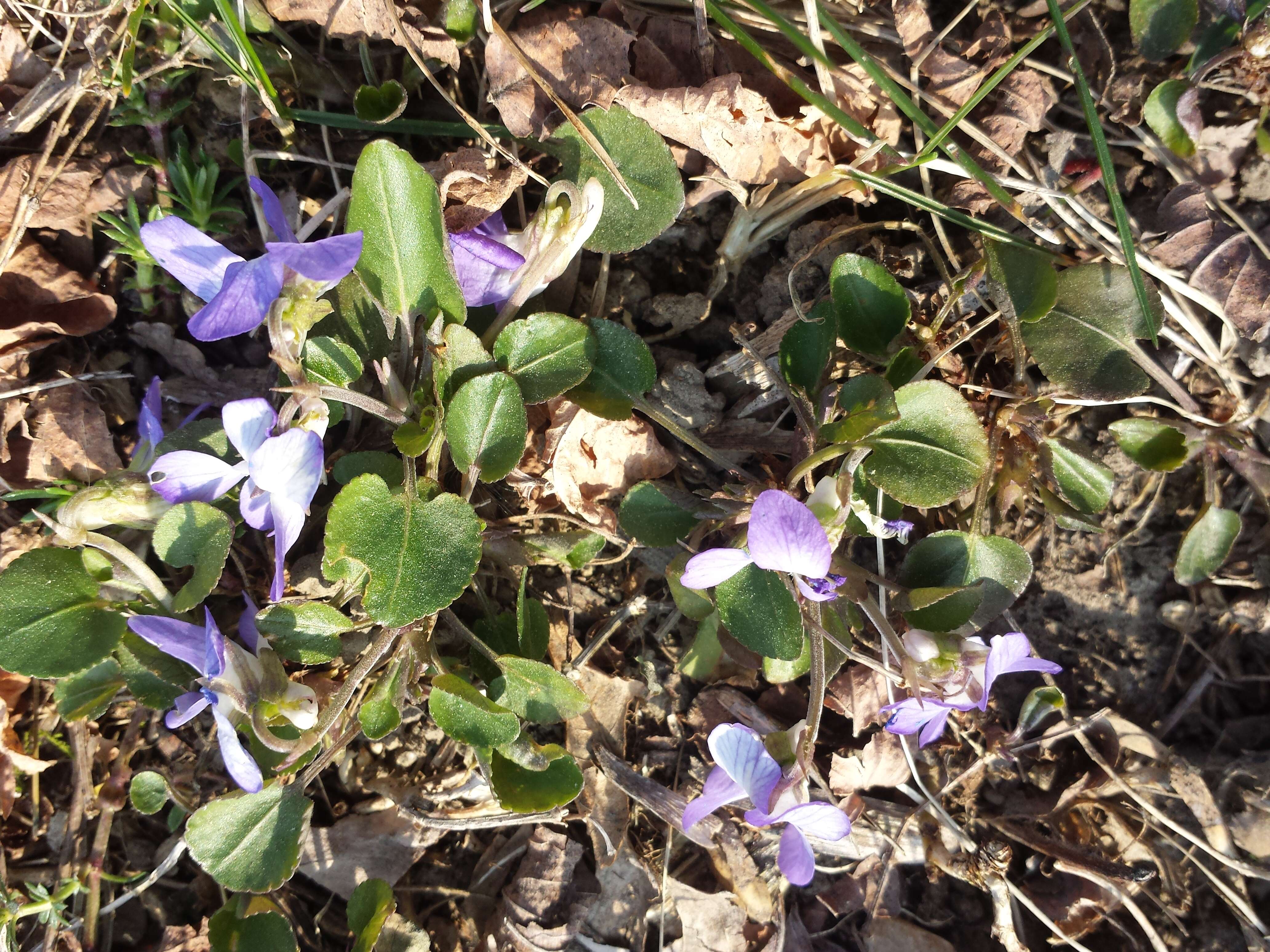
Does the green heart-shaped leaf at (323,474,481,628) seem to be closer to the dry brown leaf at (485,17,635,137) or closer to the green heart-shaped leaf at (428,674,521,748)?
the green heart-shaped leaf at (428,674,521,748)

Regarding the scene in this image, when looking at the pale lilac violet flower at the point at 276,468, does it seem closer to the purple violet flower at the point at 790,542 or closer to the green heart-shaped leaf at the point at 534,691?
the green heart-shaped leaf at the point at 534,691

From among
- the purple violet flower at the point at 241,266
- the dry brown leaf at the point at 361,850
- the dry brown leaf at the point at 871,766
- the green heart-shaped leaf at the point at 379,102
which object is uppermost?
the green heart-shaped leaf at the point at 379,102

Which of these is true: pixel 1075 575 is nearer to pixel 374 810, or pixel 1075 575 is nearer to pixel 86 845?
pixel 374 810

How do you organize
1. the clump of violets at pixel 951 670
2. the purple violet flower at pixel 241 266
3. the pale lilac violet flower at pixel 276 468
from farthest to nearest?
the clump of violets at pixel 951 670, the pale lilac violet flower at pixel 276 468, the purple violet flower at pixel 241 266

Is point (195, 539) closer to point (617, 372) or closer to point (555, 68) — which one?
point (617, 372)

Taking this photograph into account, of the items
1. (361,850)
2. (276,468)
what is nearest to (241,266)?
(276,468)

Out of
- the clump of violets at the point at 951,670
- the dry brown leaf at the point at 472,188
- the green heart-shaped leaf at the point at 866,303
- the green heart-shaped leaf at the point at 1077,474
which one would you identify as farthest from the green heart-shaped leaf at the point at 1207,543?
the dry brown leaf at the point at 472,188
